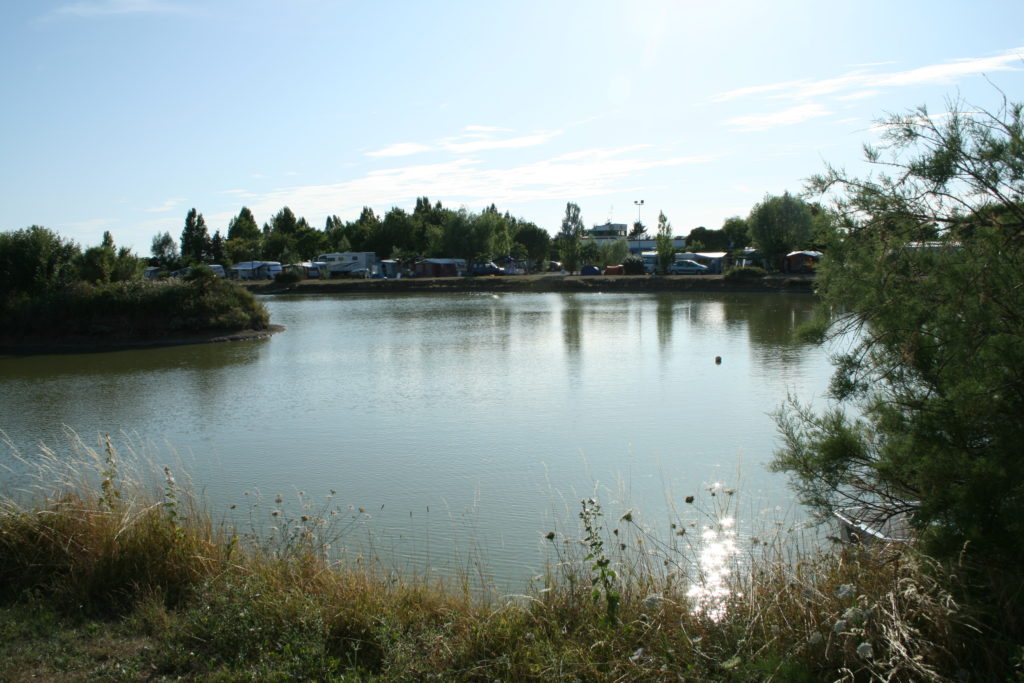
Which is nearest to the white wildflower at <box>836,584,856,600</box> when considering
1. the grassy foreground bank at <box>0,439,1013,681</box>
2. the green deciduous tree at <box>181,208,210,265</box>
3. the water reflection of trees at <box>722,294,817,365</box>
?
the grassy foreground bank at <box>0,439,1013,681</box>

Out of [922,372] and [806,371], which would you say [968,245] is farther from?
[806,371]

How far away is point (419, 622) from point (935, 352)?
3.47 m

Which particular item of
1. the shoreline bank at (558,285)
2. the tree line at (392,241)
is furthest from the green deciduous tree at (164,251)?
the shoreline bank at (558,285)

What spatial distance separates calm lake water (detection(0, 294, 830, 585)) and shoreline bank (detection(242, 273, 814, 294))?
23674mm

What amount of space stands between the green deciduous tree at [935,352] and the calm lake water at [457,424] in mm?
1690

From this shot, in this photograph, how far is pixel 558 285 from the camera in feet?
218

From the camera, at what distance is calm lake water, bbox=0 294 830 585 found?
8930mm

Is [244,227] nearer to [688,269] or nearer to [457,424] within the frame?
[688,269]

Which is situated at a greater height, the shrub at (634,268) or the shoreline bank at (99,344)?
the shrub at (634,268)

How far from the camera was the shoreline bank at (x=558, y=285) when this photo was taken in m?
55.8

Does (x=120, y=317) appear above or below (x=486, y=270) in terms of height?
below

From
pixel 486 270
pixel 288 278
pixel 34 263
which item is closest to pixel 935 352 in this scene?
pixel 34 263

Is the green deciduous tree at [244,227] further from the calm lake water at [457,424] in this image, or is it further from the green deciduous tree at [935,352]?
the green deciduous tree at [935,352]

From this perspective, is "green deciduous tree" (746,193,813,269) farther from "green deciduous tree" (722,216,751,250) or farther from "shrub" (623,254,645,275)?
"green deciduous tree" (722,216,751,250)
